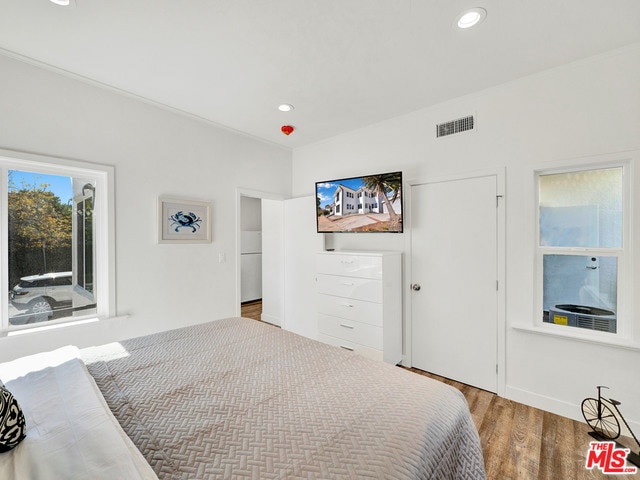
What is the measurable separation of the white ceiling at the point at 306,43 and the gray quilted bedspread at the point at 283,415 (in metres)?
1.97

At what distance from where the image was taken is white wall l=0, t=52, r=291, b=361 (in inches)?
86.7

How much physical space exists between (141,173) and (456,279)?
3140 millimetres

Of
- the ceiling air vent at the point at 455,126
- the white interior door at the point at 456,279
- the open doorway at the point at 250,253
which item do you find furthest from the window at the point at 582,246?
the open doorway at the point at 250,253

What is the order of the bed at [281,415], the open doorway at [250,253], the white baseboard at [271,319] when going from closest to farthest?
the bed at [281,415]
the white baseboard at [271,319]
the open doorway at [250,253]

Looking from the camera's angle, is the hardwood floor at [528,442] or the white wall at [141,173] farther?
the white wall at [141,173]

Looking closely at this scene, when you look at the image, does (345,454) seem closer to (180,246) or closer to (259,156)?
(180,246)

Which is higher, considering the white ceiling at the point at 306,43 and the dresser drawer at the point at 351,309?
the white ceiling at the point at 306,43

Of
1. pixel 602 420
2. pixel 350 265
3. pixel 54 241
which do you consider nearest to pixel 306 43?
pixel 350 265

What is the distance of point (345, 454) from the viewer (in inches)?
36.1

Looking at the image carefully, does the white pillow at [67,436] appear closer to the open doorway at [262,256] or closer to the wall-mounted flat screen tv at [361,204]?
the open doorway at [262,256]

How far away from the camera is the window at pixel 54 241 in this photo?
7.27 feet

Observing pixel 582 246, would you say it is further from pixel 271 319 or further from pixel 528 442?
pixel 271 319

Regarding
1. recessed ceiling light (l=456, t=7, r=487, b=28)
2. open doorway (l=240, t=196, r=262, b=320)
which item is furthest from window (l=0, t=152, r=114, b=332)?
open doorway (l=240, t=196, r=262, b=320)

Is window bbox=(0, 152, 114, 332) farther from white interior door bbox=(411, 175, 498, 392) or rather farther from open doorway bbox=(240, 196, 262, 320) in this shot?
open doorway bbox=(240, 196, 262, 320)
